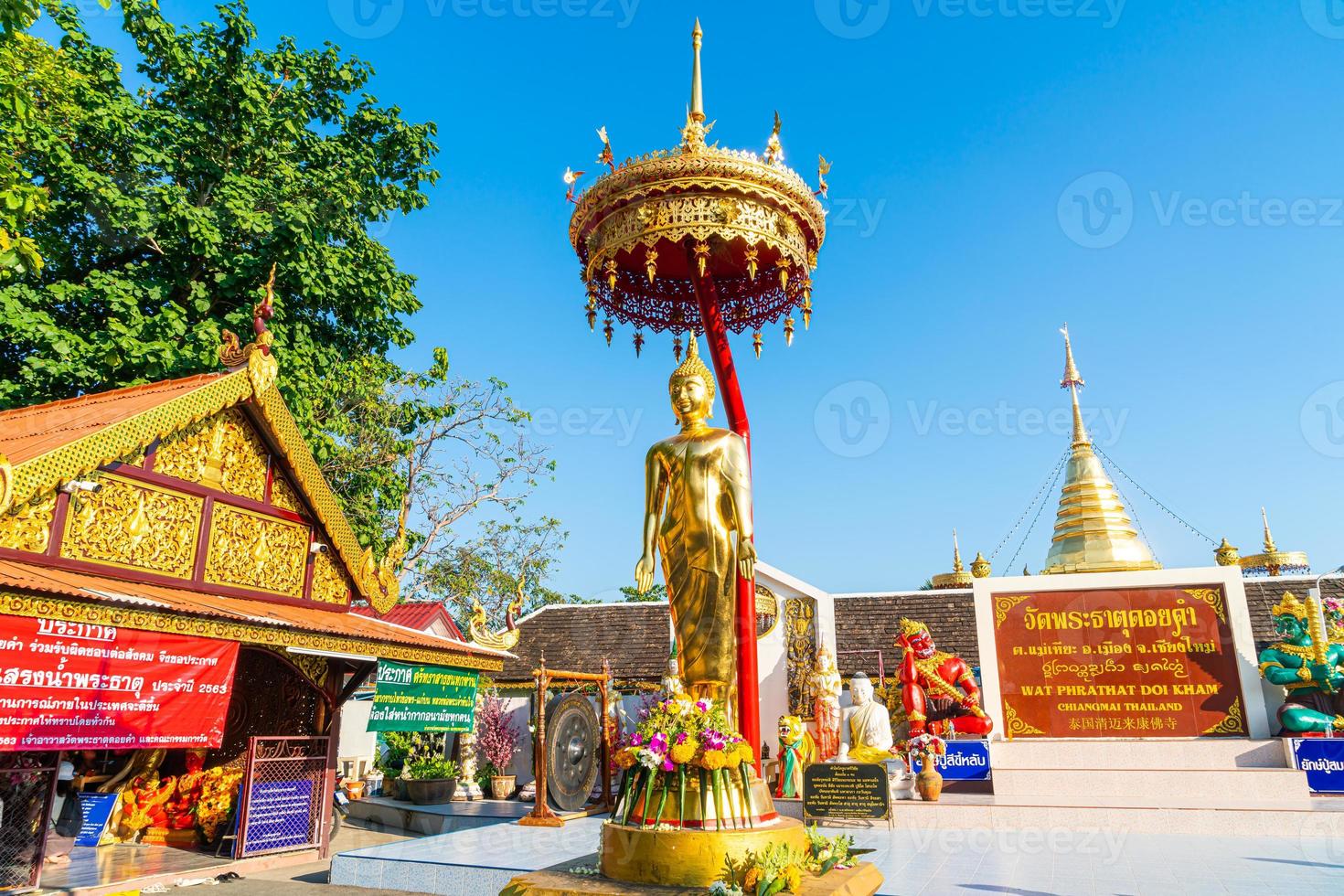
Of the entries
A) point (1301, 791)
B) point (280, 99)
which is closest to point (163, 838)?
point (280, 99)

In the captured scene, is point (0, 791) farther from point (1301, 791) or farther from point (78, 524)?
point (1301, 791)

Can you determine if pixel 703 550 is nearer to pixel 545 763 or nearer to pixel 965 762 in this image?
pixel 545 763

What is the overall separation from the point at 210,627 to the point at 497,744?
10.2 m

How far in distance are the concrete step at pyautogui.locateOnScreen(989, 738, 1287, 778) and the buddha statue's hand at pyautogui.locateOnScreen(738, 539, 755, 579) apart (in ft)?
23.0

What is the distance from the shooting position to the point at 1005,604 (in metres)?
12.3

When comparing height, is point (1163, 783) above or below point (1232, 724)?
below

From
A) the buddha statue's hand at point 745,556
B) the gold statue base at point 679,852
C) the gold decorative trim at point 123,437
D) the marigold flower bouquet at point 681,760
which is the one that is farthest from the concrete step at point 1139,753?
the gold decorative trim at point 123,437

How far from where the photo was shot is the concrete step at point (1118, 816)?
8.69 metres

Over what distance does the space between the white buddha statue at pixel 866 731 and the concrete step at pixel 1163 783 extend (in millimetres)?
1541

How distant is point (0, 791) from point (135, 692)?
1941 mm

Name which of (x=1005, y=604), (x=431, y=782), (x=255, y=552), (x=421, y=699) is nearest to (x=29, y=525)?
(x=255, y=552)

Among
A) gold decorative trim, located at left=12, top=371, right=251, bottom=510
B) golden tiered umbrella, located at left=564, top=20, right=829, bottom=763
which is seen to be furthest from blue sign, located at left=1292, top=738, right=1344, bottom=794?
gold decorative trim, located at left=12, top=371, right=251, bottom=510

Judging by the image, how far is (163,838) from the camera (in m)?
9.91

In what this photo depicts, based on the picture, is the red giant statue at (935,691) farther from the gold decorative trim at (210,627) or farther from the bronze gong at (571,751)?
the gold decorative trim at (210,627)
